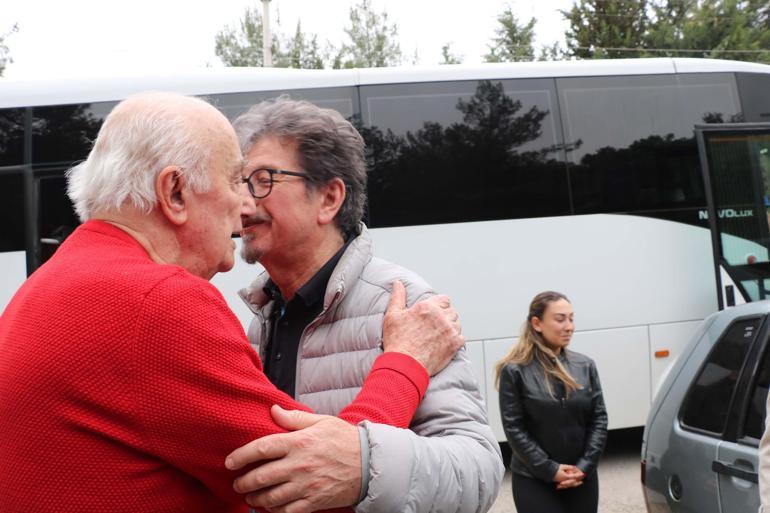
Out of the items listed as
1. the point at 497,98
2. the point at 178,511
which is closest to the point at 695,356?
the point at 178,511

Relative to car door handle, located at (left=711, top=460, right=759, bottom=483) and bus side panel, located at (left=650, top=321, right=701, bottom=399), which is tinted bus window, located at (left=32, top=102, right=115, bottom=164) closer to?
bus side panel, located at (left=650, top=321, right=701, bottom=399)

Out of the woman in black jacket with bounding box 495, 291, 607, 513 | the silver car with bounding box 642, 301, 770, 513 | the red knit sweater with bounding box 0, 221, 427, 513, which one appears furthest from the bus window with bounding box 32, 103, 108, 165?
the red knit sweater with bounding box 0, 221, 427, 513

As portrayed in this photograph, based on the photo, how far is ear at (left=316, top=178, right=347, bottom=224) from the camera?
7.44 ft

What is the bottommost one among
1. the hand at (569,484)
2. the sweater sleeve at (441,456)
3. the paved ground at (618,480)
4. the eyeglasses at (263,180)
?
the paved ground at (618,480)

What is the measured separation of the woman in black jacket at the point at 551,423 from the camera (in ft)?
15.9

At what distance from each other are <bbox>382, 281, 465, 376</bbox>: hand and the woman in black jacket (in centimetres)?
308

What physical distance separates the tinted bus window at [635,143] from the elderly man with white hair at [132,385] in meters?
6.99

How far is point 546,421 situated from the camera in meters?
4.90

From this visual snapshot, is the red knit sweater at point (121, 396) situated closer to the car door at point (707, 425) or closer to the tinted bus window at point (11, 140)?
the car door at point (707, 425)

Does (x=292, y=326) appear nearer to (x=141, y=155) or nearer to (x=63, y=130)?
(x=141, y=155)

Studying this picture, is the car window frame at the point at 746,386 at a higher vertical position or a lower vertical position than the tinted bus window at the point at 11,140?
lower

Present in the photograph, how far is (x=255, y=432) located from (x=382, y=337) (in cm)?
61

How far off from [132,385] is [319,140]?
3.50 feet

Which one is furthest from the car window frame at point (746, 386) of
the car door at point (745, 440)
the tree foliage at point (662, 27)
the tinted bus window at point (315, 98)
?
the tree foliage at point (662, 27)
